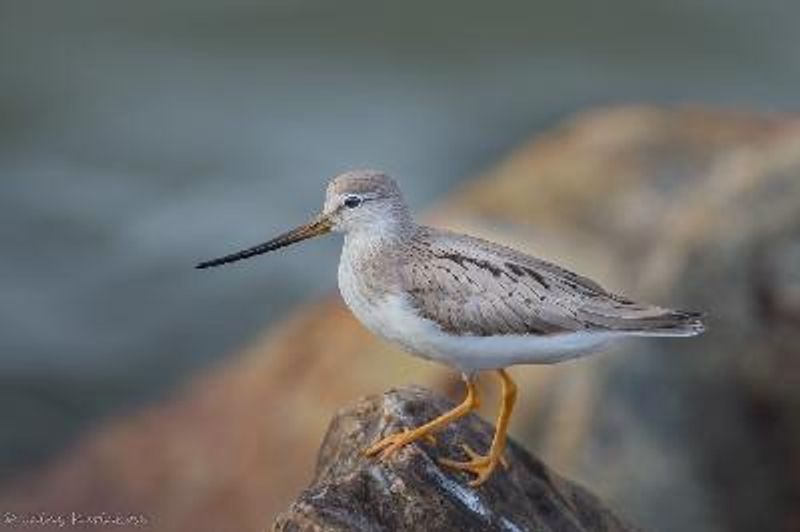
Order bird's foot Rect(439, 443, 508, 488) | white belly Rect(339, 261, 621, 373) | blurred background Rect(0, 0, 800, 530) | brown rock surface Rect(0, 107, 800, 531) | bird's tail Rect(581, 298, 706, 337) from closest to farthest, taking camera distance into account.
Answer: bird's foot Rect(439, 443, 508, 488), white belly Rect(339, 261, 621, 373), bird's tail Rect(581, 298, 706, 337), brown rock surface Rect(0, 107, 800, 531), blurred background Rect(0, 0, 800, 530)

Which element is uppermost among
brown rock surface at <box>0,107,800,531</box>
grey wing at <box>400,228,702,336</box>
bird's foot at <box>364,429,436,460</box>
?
grey wing at <box>400,228,702,336</box>

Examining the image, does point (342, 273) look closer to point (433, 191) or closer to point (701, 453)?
point (701, 453)

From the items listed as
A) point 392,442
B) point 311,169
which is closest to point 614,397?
point 392,442

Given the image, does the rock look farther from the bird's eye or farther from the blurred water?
the blurred water

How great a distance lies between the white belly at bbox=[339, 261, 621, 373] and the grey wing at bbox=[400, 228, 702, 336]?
0.04 meters

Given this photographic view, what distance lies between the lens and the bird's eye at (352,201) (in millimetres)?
8430

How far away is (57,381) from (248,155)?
235 inches

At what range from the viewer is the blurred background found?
12.3m

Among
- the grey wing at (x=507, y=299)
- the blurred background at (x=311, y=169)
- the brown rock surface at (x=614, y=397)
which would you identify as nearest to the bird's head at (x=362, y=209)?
the grey wing at (x=507, y=299)

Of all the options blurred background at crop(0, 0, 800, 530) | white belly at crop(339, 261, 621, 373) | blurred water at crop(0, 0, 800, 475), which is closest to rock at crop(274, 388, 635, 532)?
white belly at crop(339, 261, 621, 373)

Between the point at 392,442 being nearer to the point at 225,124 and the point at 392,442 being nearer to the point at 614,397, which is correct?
the point at 614,397

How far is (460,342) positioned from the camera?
7.85m

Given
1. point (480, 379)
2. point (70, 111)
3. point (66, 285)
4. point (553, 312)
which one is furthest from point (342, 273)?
point (70, 111)

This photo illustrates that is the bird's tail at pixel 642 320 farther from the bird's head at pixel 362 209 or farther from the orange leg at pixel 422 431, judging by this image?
the bird's head at pixel 362 209
